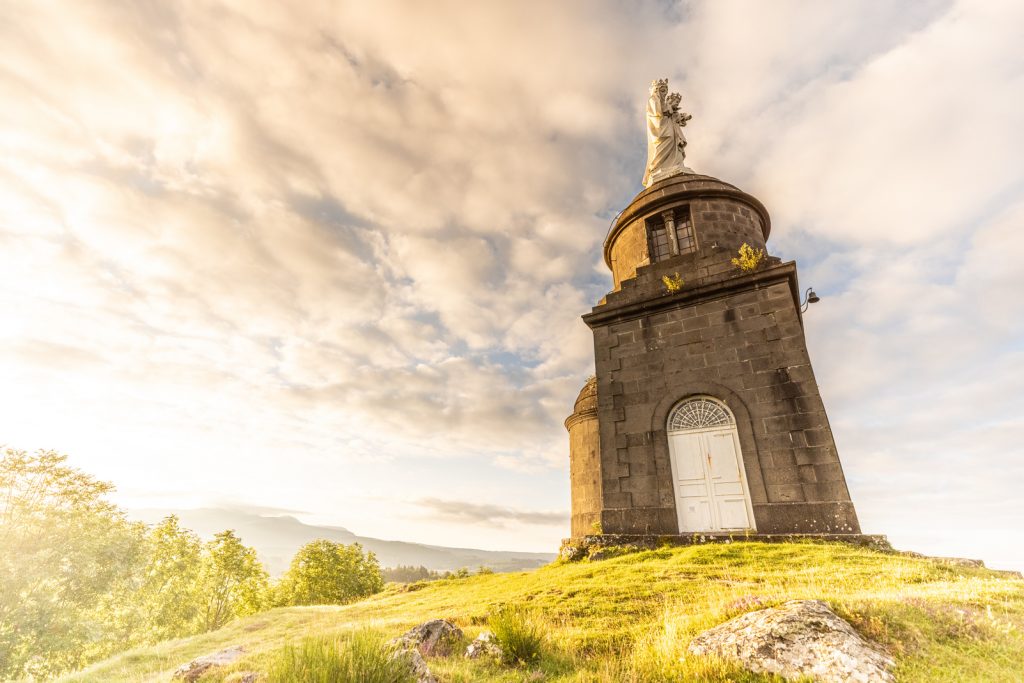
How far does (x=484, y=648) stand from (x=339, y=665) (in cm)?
251

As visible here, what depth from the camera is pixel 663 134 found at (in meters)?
20.1

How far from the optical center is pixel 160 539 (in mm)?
37344

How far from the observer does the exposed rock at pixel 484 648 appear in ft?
19.3

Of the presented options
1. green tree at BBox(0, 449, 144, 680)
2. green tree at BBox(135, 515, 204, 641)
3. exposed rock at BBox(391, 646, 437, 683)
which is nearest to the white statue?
exposed rock at BBox(391, 646, 437, 683)

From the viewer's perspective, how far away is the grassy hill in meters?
4.54

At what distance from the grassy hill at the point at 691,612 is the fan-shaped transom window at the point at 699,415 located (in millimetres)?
3451

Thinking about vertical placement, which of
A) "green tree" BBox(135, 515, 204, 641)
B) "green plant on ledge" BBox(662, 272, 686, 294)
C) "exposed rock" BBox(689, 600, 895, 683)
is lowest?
"green tree" BBox(135, 515, 204, 641)

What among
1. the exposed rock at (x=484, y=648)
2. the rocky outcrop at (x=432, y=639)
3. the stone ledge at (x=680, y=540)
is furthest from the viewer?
the stone ledge at (x=680, y=540)

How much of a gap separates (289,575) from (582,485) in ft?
120

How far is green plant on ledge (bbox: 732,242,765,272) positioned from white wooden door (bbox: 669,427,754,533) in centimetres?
532

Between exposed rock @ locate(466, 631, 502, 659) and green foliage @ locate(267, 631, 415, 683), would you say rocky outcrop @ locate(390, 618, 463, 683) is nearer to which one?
exposed rock @ locate(466, 631, 502, 659)

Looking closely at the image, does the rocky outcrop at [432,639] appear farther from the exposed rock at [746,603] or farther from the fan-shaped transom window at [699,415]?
the fan-shaped transom window at [699,415]

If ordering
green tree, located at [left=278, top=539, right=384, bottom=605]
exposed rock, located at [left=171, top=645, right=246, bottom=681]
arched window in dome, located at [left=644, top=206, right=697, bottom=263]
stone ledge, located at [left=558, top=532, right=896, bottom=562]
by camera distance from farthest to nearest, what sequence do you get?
1. green tree, located at [left=278, top=539, right=384, bottom=605]
2. arched window in dome, located at [left=644, top=206, right=697, bottom=263]
3. stone ledge, located at [left=558, top=532, right=896, bottom=562]
4. exposed rock, located at [left=171, top=645, right=246, bottom=681]

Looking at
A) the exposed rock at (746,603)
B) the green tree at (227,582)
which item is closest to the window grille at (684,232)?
the exposed rock at (746,603)
